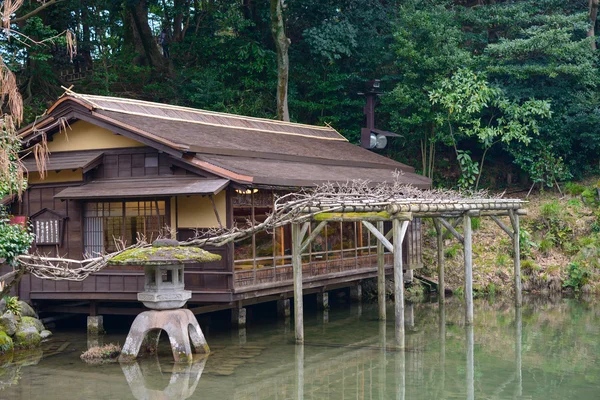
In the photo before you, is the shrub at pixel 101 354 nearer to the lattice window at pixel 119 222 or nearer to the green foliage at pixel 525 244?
the lattice window at pixel 119 222

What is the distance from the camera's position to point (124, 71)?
3338cm

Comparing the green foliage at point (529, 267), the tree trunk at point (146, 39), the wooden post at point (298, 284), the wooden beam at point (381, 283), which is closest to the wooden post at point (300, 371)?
the wooden post at point (298, 284)

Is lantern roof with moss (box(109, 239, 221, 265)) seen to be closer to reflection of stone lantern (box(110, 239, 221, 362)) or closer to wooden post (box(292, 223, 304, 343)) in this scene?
reflection of stone lantern (box(110, 239, 221, 362))

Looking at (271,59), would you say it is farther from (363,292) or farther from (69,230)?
(69,230)

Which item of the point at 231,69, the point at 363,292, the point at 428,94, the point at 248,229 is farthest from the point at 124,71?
the point at 248,229

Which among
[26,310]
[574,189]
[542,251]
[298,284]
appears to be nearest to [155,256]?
[298,284]

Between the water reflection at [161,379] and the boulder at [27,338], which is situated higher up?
the boulder at [27,338]

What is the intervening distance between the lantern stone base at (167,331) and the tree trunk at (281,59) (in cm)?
1645

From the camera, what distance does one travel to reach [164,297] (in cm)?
1558

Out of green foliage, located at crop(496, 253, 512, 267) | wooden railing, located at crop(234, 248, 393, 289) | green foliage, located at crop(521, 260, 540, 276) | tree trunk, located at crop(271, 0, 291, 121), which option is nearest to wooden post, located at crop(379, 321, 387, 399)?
wooden railing, located at crop(234, 248, 393, 289)

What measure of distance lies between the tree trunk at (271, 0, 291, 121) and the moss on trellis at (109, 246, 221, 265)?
1608cm

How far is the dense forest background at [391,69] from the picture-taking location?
29766mm

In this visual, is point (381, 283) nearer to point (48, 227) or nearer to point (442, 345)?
point (442, 345)

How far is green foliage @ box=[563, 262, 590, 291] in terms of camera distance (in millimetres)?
24766
